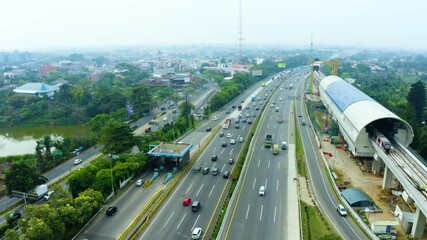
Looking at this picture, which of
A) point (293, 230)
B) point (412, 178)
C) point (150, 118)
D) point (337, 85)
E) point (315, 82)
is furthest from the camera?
point (315, 82)

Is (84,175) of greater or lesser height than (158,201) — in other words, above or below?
above

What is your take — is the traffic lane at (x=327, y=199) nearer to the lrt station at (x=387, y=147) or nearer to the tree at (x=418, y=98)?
the lrt station at (x=387, y=147)

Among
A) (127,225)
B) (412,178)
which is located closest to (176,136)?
(127,225)

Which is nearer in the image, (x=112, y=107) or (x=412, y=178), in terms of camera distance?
(x=412, y=178)

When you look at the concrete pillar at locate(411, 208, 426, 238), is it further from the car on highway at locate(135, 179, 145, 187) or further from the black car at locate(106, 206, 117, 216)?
the car on highway at locate(135, 179, 145, 187)

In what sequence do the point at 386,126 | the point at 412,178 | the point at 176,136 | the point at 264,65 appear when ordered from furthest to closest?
1. the point at 264,65
2. the point at 176,136
3. the point at 386,126
4. the point at 412,178

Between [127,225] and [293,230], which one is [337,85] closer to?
[293,230]

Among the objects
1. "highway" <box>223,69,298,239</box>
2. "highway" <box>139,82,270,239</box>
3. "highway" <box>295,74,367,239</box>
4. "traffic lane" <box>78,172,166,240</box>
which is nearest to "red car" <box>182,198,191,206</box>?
"highway" <box>139,82,270,239</box>
